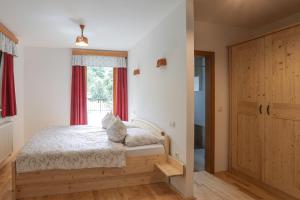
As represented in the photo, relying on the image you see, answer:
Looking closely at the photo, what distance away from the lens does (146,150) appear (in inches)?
125

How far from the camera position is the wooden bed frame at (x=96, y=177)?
9.06 ft

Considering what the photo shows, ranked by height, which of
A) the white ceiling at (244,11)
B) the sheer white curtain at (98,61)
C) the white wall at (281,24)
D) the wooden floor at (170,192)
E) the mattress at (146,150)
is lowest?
the wooden floor at (170,192)

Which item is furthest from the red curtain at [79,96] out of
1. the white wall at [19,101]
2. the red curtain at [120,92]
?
the white wall at [19,101]

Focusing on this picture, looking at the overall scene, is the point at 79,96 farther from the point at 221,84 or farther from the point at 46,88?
the point at 221,84

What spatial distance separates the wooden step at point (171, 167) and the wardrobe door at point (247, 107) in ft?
3.93

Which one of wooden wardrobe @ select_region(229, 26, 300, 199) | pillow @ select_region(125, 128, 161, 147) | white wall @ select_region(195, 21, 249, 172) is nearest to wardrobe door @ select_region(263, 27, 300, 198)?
wooden wardrobe @ select_region(229, 26, 300, 199)

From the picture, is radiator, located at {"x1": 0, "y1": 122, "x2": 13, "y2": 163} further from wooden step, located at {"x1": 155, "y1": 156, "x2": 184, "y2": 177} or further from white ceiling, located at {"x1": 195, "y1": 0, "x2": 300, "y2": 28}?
white ceiling, located at {"x1": 195, "y1": 0, "x2": 300, "y2": 28}

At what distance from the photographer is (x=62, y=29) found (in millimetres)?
3922

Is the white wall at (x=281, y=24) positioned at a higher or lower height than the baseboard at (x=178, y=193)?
higher

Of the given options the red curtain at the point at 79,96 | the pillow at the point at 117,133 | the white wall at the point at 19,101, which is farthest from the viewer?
the red curtain at the point at 79,96

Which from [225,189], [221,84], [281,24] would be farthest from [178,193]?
[281,24]

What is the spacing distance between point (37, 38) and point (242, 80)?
421cm

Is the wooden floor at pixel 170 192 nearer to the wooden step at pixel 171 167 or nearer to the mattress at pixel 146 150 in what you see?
the wooden step at pixel 171 167

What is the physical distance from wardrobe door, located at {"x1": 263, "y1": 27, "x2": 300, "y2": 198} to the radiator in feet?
14.1
